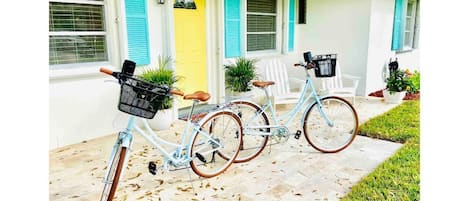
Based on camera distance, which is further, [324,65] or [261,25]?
[261,25]

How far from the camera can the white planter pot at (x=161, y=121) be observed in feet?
14.5

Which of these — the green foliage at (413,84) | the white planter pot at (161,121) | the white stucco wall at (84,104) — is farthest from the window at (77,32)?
the green foliage at (413,84)

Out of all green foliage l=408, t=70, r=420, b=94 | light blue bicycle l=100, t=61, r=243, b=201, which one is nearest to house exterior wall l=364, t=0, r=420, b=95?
green foliage l=408, t=70, r=420, b=94

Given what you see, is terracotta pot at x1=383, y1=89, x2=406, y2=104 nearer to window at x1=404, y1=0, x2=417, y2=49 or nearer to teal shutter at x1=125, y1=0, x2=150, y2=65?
window at x1=404, y1=0, x2=417, y2=49

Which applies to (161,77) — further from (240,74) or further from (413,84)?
(413,84)

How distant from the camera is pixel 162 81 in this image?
4.16m

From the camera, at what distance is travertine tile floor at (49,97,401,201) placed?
275 cm

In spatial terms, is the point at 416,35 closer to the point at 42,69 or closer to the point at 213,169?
the point at 213,169

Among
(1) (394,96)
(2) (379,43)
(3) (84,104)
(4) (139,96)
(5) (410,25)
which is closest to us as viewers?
(4) (139,96)

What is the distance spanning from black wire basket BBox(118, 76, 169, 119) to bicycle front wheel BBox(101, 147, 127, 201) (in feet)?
0.96

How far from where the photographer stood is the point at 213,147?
3.11 m

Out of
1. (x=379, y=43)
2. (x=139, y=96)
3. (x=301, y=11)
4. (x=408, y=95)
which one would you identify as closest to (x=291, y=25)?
(x=301, y=11)

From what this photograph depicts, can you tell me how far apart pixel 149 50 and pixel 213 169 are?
6.93ft

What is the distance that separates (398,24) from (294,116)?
5.08 metres
